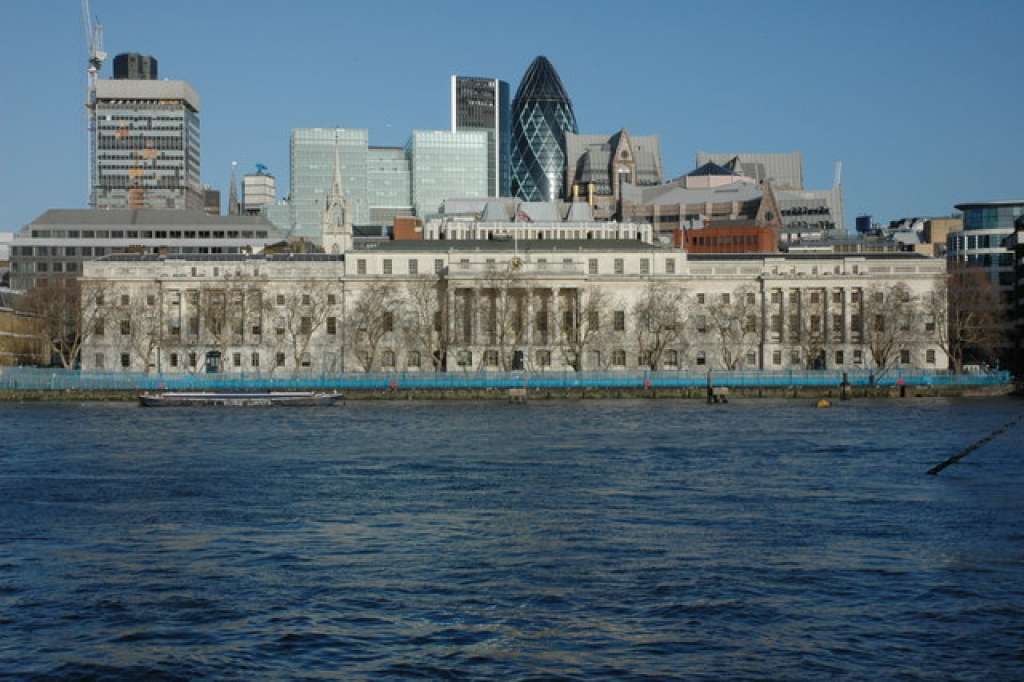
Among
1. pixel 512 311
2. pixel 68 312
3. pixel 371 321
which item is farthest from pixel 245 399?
pixel 68 312

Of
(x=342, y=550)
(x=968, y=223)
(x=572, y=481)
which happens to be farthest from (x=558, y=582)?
(x=968, y=223)

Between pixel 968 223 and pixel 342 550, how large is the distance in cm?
16384

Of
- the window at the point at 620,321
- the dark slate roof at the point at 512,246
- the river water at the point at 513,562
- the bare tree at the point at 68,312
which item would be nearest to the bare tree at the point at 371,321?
the dark slate roof at the point at 512,246

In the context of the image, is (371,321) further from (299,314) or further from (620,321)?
(620,321)

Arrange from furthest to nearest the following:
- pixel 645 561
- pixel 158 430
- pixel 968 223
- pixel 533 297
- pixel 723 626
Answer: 1. pixel 968 223
2. pixel 533 297
3. pixel 158 430
4. pixel 645 561
5. pixel 723 626

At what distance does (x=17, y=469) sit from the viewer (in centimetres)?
6225

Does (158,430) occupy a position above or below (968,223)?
below

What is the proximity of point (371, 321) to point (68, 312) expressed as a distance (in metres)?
34.1

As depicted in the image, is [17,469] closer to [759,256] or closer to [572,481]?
[572,481]

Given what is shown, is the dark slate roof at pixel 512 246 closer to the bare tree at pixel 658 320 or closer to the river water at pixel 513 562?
the bare tree at pixel 658 320

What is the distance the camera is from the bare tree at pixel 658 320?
156750 mm

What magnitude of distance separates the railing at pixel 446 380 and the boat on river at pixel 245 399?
24.5ft

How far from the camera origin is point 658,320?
6161 inches

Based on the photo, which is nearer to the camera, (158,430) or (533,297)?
(158,430)
